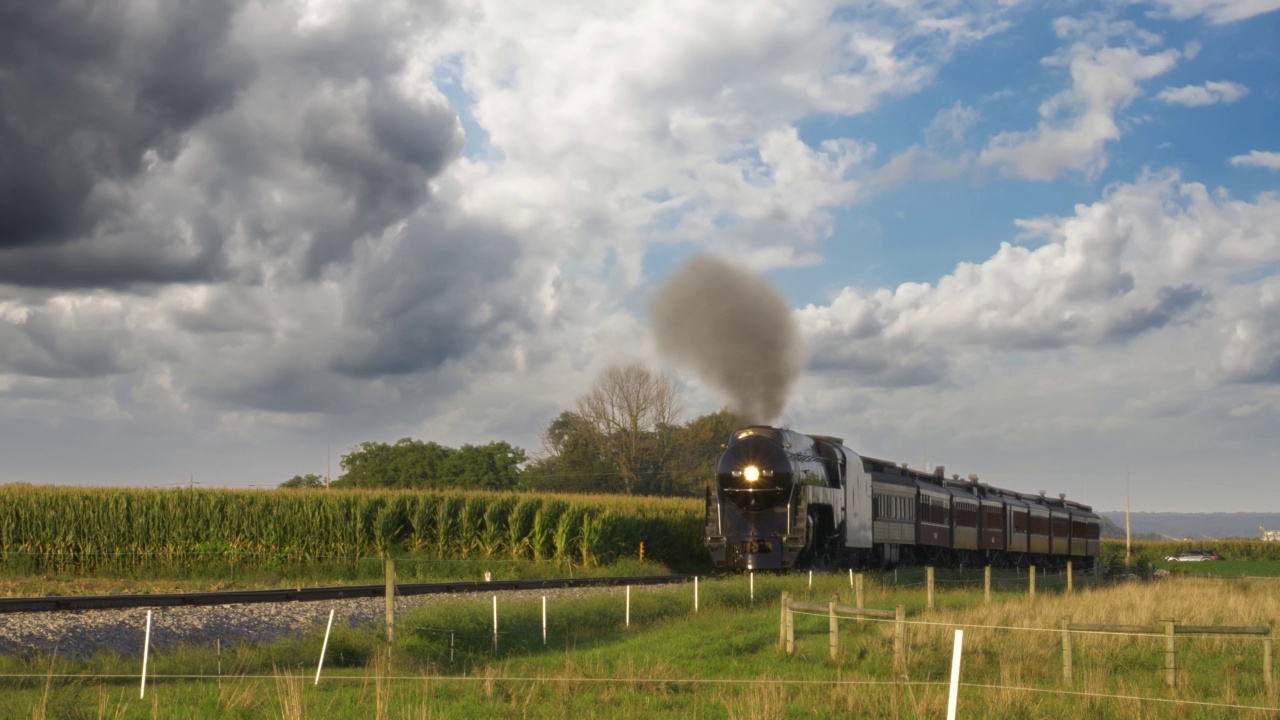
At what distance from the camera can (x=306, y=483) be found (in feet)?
289

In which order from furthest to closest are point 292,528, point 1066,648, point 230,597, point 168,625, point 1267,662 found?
1. point 292,528
2. point 230,597
3. point 168,625
4. point 1066,648
5. point 1267,662

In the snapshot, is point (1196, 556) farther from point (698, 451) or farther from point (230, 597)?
point (230, 597)

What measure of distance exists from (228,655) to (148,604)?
6.51 meters

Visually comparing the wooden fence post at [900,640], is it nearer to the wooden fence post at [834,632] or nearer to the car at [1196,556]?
the wooden fence post at [834,632]

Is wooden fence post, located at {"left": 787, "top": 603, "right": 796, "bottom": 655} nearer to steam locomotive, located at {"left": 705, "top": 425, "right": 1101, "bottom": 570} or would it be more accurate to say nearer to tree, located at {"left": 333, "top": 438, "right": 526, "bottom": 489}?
steam locomotive, located at {"left": 705, "top": 425, "right": 1101, "bottom": 570}

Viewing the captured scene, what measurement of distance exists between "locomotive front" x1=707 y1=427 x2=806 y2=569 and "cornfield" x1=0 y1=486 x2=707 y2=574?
12.0 metres

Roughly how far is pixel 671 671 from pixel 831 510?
16572 millimetres

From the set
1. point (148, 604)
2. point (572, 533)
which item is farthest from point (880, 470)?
point (148, 604)

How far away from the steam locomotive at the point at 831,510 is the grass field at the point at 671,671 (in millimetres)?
4259

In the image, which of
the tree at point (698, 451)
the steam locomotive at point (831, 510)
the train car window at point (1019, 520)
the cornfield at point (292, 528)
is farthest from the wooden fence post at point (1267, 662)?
the tree at point (698, 451)

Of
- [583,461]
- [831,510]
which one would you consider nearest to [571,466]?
[583,461]

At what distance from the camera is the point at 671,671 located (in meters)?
17.2

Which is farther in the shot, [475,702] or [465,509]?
[465,509]

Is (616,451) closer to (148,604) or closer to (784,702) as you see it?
(148,604)
